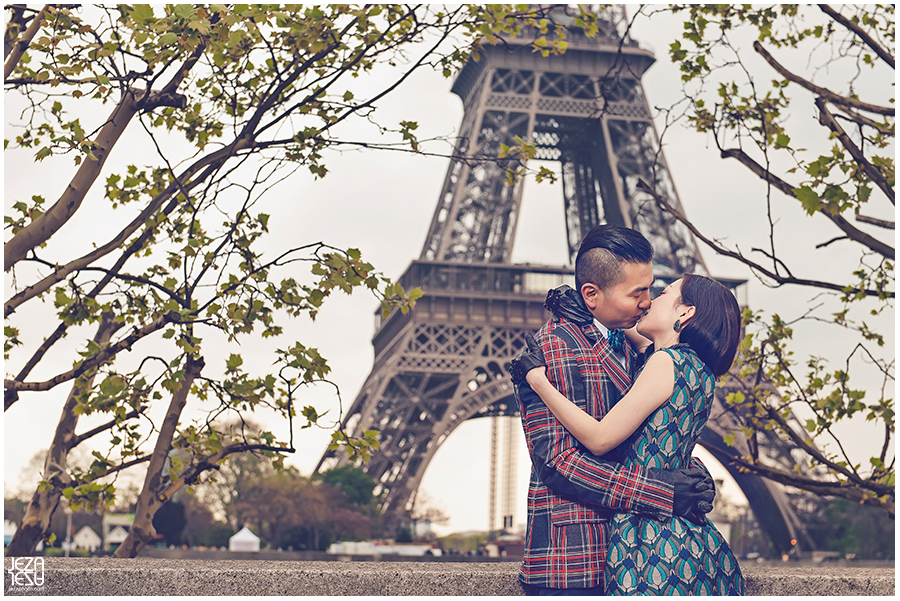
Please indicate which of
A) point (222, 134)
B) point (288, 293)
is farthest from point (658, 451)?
point (222, 134)

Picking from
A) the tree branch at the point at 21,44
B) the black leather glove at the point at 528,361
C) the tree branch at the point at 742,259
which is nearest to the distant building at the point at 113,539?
the tree branch at the point at 21,44

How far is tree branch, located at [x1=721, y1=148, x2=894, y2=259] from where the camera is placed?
595 cm

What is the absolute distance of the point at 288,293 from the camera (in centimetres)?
624

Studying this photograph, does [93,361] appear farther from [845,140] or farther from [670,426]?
[845,140]

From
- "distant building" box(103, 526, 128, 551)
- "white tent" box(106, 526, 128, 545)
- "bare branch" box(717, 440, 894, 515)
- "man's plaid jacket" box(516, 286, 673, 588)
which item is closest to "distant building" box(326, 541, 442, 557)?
"distant building" box(103, 526, 128, 551)

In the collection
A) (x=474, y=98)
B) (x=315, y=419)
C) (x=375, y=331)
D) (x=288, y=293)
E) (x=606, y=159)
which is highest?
(x=474, y=98)

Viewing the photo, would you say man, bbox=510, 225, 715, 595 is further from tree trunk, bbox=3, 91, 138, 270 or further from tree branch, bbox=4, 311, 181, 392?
tree trunk, bbox=3, 91, 138, 270

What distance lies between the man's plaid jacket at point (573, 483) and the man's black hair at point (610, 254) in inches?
9.5

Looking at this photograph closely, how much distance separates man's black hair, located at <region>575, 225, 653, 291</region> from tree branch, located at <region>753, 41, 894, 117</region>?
3.20 metres

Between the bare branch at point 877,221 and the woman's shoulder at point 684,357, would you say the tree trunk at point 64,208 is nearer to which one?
the woman's shoulder at point 684,357

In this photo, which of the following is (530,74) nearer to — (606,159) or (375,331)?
(606,159)

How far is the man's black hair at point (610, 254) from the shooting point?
3.37m

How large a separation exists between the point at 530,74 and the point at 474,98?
233 centimetres

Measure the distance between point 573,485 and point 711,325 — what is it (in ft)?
2.76
